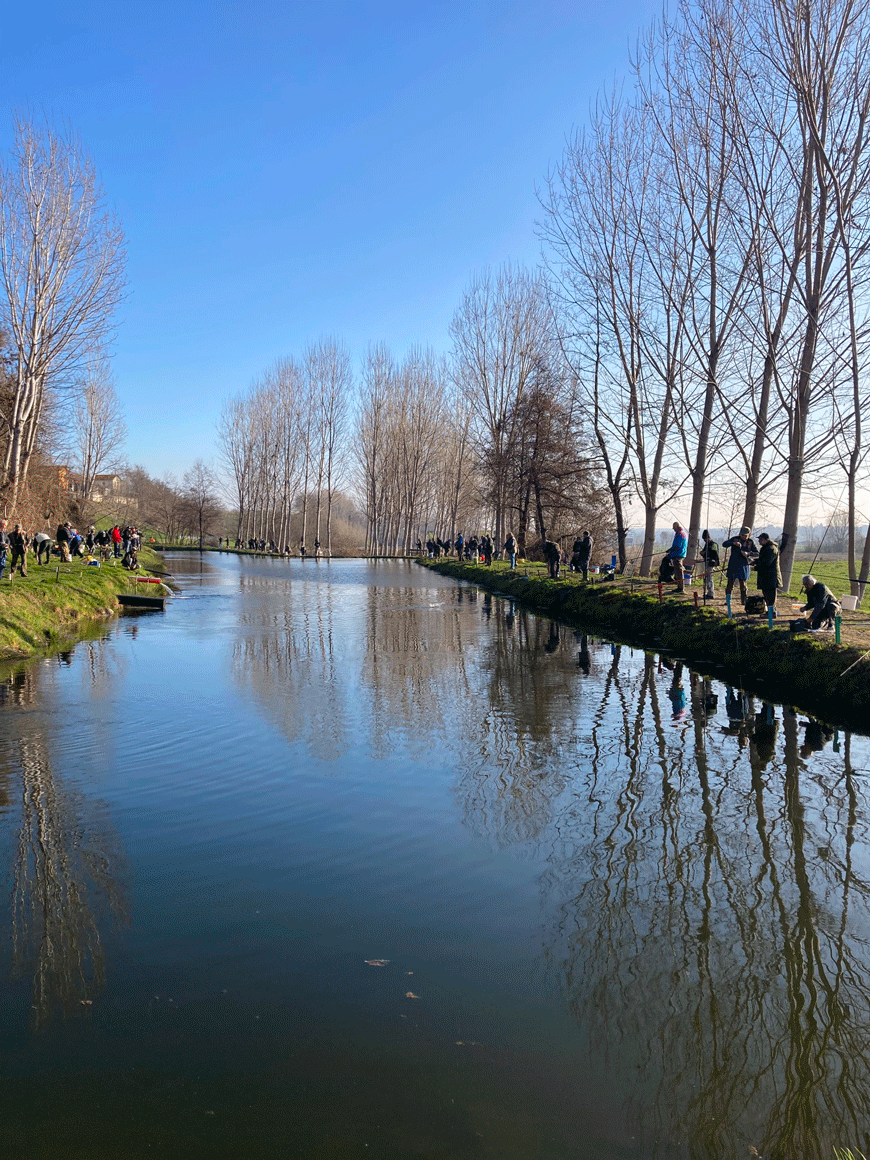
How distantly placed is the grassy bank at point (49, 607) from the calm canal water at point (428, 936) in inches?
217

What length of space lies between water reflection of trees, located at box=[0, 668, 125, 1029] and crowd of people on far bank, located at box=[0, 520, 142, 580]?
1333 cm

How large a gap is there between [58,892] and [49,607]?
14.6 meters

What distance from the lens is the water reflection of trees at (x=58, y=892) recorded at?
467cm

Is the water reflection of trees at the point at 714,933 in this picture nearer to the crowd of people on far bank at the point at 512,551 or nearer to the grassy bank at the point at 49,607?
the grassy bank at the point at 49,607

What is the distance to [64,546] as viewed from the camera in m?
31.3

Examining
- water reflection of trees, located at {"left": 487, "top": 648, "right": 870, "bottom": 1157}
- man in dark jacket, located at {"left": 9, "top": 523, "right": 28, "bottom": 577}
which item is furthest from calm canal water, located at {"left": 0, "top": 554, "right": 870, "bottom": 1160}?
man in dark jacket, located at {"left": 9, "top": 523, "right": 28, "bottom": 577}

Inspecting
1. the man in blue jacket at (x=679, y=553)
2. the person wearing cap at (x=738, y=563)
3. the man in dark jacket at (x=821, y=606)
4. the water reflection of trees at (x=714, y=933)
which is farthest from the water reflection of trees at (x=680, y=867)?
the man in blue jacket at (x=679, y=553)

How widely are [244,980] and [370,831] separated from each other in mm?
2308

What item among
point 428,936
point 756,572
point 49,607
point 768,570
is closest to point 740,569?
point 768,570

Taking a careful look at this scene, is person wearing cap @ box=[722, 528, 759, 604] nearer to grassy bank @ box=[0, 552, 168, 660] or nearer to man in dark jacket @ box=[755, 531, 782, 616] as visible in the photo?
man in dark jacket @ box=[755, 531, 782, 616]

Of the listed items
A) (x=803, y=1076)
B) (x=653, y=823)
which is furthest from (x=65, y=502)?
(x=803, y=1076)

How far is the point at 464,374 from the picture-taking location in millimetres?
51219

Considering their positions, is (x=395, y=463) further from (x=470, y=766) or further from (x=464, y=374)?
(x=470, y=766)

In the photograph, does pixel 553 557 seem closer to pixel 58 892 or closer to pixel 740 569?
pixel 740 569
